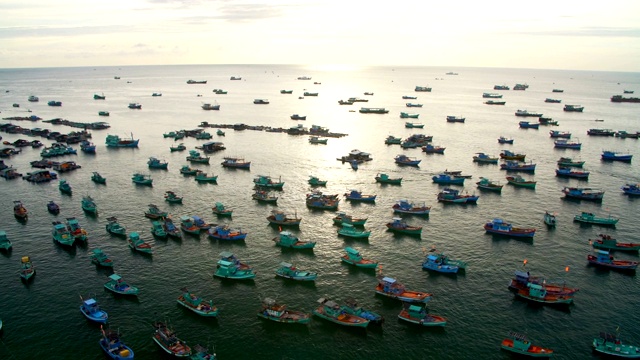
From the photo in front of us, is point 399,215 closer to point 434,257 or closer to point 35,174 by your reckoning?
point 434,257

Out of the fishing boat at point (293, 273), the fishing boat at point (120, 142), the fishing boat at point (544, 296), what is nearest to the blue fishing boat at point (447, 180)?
the fishing boat at point (544, 296)

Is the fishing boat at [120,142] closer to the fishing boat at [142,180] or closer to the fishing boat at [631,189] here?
the fishing boat at [142,180]

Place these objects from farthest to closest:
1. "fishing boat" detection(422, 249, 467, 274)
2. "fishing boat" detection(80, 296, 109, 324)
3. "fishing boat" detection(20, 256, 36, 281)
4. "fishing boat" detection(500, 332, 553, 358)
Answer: "fishing boat" detection(422, 249, 467, 274), "fishing boat" detection(20, 256, 36, 281), "fishing boat" detection(80, 296, 109, 324), "fishing boat" detection(500, 332, 553, 358)

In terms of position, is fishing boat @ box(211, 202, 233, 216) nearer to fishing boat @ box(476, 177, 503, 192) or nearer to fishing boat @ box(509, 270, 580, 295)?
fishing boat @ box(509, 270, 580, 295)

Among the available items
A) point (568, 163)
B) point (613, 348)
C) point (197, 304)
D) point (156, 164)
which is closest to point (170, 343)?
point (197, 304)

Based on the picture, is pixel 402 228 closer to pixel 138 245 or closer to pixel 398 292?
pixel 398 292

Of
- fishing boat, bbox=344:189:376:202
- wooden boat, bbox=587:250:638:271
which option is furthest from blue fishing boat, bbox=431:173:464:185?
wooden boat, bbox=587:250:638:271

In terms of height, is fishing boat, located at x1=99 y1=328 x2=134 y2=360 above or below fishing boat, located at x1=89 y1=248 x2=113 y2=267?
below

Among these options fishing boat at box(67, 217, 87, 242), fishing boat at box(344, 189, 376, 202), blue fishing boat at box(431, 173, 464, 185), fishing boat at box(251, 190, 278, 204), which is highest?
blue fishing boat at box(431, 173, 464, 185)
